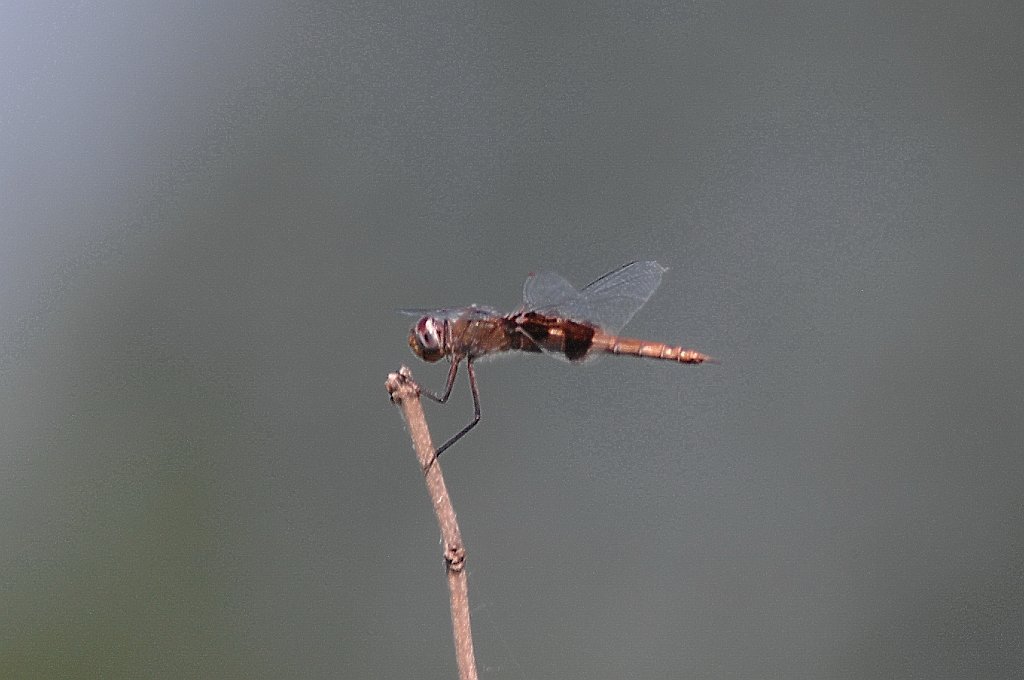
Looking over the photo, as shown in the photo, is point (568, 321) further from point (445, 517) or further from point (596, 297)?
point (445, 517)

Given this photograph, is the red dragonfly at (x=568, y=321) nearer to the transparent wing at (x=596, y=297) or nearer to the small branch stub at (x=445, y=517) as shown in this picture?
the transparent wing at (x=596, y=297)

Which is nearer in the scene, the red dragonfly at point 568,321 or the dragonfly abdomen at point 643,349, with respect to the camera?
the red dragonfly at point 568,321

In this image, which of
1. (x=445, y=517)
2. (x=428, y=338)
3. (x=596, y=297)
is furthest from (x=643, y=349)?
(x=445, y=517)

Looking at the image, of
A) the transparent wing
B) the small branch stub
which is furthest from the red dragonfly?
the small branch stub

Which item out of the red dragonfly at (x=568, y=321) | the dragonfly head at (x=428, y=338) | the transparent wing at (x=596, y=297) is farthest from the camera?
the transparent wing at (x=596, y=297)

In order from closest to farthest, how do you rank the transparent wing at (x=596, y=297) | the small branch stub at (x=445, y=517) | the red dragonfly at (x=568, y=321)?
the small branch stub at (x=445, y=517), the red dragonfly at (x=568, y=321), the transparent wing at (x=596, y=297)

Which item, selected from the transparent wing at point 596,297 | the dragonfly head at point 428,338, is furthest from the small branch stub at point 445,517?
the transparent wing at point 596,297
